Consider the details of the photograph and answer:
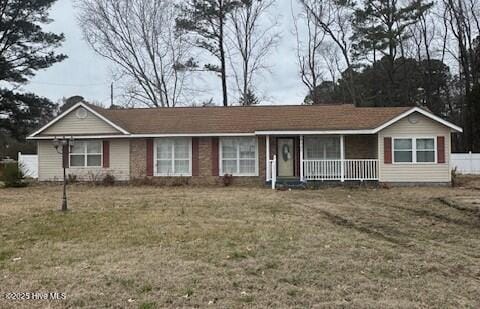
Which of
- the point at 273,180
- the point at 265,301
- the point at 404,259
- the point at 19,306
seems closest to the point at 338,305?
the point at 265,301

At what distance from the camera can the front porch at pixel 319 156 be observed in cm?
1844

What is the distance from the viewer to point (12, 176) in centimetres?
1930

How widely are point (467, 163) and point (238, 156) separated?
15.5 metres

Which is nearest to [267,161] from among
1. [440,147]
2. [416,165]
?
[416,165]

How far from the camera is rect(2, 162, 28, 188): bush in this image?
758 inches

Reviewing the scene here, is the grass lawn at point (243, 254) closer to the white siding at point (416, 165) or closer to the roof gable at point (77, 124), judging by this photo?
the white siding at point (416, 165)

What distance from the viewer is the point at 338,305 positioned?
4.50 m

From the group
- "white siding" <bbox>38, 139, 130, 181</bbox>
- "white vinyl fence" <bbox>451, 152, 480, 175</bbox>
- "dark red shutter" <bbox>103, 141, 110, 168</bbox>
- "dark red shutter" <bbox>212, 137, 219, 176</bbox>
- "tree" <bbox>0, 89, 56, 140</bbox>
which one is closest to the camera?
"dark red shutter" <bbox>212, 137, 219, 176</bbox>

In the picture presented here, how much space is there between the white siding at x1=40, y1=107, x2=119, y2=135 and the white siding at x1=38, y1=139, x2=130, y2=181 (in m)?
0.62

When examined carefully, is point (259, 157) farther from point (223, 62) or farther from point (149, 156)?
point (223, 62)

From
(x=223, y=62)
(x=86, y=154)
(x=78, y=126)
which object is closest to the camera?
(x=78, y=126)

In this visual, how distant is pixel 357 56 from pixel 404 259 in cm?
3039

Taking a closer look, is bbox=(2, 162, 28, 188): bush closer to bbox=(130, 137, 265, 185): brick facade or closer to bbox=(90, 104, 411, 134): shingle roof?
bbox=(90, 104, 411, 134): shingle roof

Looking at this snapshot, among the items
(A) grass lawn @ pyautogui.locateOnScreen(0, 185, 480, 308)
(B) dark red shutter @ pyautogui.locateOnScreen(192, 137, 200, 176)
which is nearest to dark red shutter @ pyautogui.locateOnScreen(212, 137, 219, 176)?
(B) dark red shutter @ pyautogui.locateOnScreen(192, 137, 200, 176)
